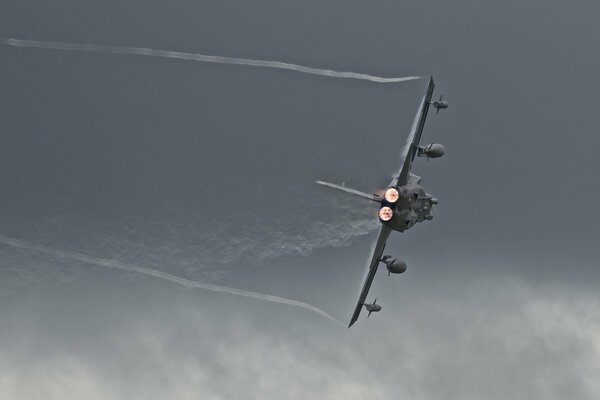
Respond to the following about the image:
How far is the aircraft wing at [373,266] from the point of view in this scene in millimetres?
72812

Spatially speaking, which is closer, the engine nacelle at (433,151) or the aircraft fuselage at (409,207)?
the aircraft fuselage at (409,207)

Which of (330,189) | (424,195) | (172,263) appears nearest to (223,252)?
(172,263)

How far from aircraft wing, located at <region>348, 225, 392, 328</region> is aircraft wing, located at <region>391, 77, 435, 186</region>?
485 centimetres

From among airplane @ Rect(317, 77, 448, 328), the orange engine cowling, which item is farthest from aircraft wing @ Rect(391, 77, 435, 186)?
the orange engine cowling

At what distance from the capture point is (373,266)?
243 ft

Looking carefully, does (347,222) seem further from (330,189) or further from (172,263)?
(172,263)

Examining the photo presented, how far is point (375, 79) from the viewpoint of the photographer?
202 feet

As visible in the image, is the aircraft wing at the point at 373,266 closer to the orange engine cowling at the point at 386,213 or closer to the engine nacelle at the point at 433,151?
the orange engine cowling at the point at 386,213

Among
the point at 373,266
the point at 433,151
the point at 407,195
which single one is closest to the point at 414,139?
the point at 433,151

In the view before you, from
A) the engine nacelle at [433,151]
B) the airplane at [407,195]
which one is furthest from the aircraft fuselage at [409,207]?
the engine nacelle at [433,151]

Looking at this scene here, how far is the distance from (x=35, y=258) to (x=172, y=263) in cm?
904

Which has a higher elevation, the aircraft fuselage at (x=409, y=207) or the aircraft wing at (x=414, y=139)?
the aircraft wing at (x=414, y=139)

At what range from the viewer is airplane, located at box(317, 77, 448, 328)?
6638 cm

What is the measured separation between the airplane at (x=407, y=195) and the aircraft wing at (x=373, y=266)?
0.24 ft
